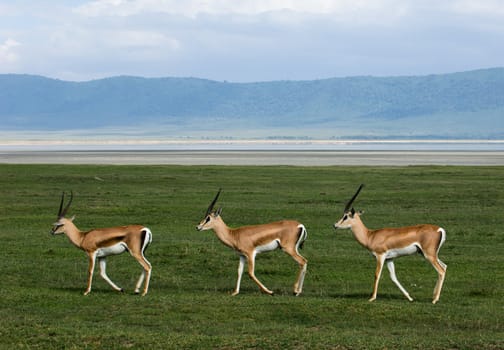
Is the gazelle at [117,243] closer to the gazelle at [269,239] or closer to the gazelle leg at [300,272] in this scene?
the gazelle at [269,239]

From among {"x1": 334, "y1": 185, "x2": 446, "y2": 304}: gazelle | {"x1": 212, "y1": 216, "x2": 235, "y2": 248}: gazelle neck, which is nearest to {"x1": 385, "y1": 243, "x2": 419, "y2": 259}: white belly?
{"x1": 334, "y1": 185, "x2": 446, "y2": 304}: gazelle

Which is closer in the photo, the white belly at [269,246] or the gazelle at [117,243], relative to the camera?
the gazelle at [117,243]

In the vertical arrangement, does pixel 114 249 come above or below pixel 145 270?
above

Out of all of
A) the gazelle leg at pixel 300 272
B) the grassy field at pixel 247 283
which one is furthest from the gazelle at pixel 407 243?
the gazelle leg at pixel 300 272

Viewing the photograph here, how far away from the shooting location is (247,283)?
17.6 meters

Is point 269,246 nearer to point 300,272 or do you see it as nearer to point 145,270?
point 300,272

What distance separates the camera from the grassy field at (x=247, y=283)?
1243 centimetres

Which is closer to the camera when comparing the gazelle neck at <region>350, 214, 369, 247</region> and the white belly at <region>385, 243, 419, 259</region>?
the white belly at <region>385, 243, 419, 259</region>

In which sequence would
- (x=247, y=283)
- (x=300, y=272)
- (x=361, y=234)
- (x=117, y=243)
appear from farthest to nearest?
1. (x=247, y=283)
2. (x=300, y=272)
3. (x=117, y=243)
4. (x=361, y=234)

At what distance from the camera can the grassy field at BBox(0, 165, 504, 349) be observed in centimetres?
1243

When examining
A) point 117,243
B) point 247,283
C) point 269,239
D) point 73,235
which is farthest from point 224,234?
point 73,235

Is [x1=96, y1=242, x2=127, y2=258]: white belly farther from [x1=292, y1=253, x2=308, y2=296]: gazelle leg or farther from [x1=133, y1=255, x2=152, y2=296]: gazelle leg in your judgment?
[x1=292, y1=253, x2=308, y2=296]: gazelle leg

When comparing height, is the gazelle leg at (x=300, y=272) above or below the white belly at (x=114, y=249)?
below

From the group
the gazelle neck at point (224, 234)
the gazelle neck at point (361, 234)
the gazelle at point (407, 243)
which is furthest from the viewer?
the gazelle neck at point (224, 234)
